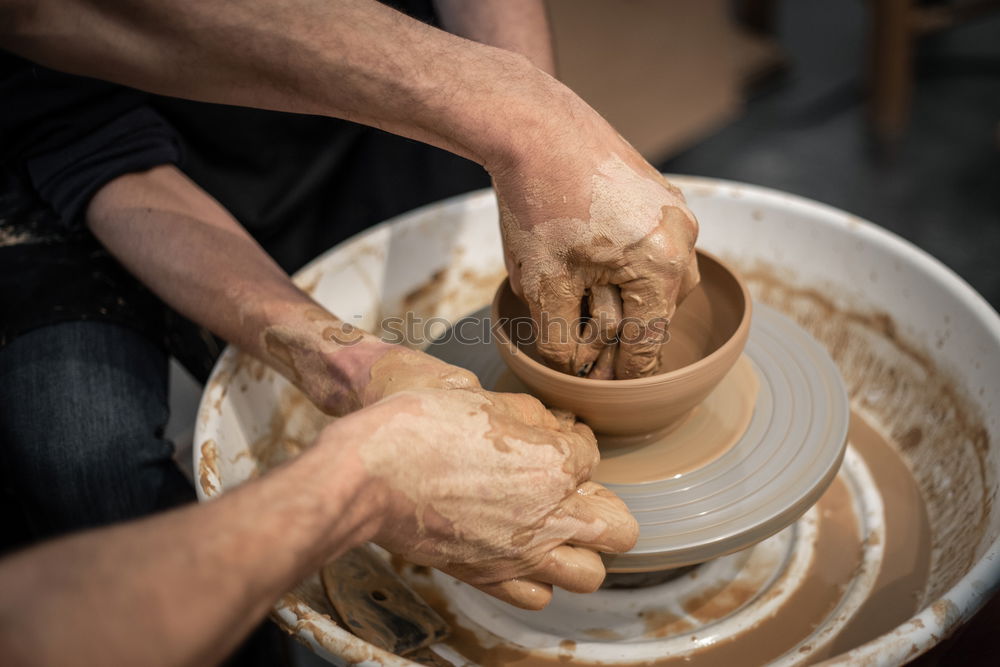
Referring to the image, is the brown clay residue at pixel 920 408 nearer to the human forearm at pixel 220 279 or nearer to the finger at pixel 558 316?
the finger at pixel 558 316

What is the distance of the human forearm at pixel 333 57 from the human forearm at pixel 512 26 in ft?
1.65

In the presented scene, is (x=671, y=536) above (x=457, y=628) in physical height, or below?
above

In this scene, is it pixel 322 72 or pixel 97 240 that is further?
pixel 97 240

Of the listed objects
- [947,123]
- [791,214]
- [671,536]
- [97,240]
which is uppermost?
[97,240]

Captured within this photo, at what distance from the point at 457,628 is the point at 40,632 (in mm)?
773

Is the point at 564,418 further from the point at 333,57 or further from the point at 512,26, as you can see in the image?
the point at 512,26

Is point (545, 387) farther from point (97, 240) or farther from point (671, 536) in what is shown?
point (97, 240)

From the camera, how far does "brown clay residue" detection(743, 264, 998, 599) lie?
4.03 ft

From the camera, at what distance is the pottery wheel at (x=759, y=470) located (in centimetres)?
111

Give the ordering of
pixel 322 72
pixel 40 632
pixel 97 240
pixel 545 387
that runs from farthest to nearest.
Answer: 1. pixel 97 240
2. pixel 545 387
3. pixel 322 72
4. pixel 40 632

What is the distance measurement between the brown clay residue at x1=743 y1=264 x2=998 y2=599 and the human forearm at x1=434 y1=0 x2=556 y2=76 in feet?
2.16

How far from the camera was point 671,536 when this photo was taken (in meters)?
1.11

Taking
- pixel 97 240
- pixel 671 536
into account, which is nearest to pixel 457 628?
pixel 671 536

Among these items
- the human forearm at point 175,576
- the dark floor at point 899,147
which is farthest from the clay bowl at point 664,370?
the dark floor at point 899,147
